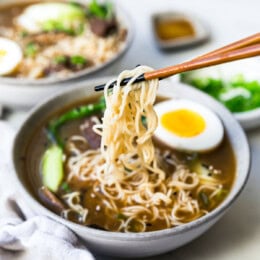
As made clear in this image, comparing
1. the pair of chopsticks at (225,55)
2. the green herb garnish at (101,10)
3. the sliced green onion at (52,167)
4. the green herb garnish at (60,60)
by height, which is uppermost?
the pair of chopsticks at (225,55)

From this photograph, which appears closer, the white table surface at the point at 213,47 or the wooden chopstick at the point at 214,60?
the wooden chopstick at the point at 214,60

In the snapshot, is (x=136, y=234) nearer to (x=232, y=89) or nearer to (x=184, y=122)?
(x=184, y=122)

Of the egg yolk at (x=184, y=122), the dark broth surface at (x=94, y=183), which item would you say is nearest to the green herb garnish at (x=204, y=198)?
the dark broth surface at (x=94, y=183)

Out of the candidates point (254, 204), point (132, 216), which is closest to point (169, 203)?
point (132, 216)

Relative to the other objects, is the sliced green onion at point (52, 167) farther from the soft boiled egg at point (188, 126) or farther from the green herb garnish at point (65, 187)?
the soft boiled egg at point (188, 126)

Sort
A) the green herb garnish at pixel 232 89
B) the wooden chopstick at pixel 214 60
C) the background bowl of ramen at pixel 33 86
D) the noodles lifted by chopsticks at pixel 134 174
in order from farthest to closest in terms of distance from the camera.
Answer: the green herb garnish at pixel 232 89
the background bowl of ramen at pixel 33 86
the noodles lifted by chopsticks at pixel 134 174
the wooden chopstick at pixel 214 60

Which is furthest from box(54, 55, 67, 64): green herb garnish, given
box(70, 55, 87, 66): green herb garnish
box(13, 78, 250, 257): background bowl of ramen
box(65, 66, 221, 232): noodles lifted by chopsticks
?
box(65, 66, 221, 232): noodles lifted by chopsticks

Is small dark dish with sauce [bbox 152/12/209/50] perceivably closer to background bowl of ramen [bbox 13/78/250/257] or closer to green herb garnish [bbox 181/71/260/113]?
green herb garnish [bbox 181/71/260/113]
